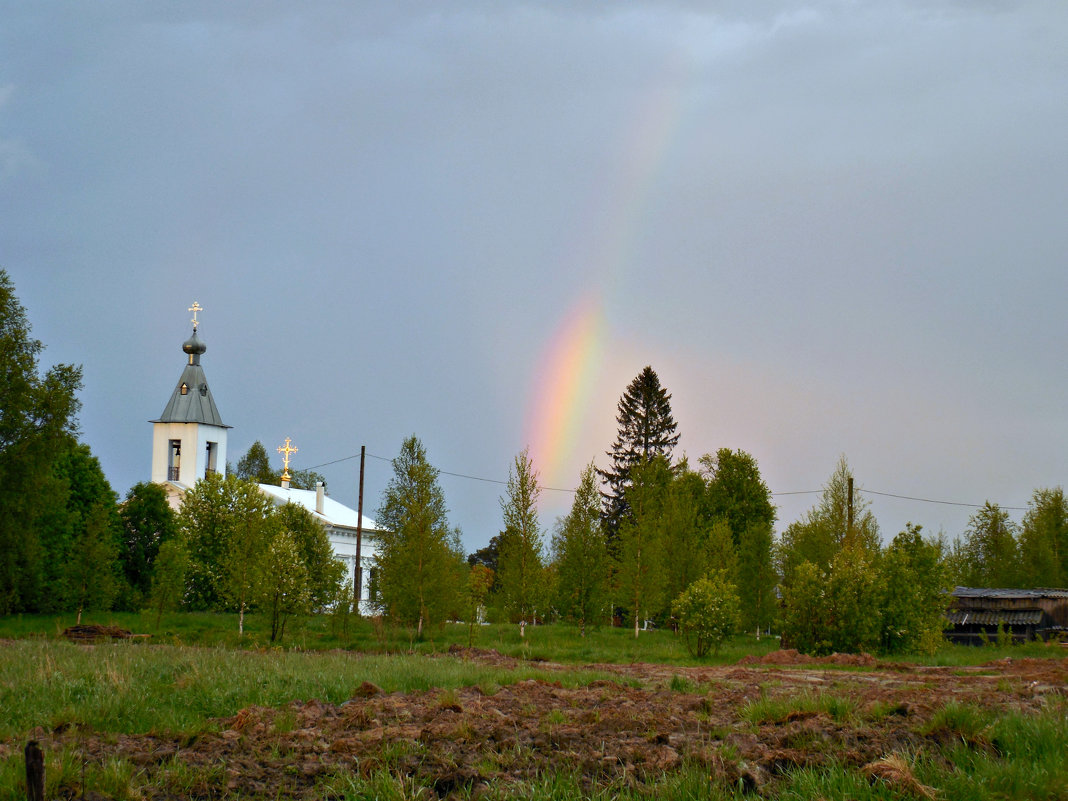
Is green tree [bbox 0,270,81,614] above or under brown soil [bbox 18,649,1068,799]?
above

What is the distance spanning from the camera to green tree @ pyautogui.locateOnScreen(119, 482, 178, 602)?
55906 mm

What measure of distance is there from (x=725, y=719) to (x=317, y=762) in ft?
15.1

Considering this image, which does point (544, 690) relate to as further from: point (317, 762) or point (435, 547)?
point (435, 547)

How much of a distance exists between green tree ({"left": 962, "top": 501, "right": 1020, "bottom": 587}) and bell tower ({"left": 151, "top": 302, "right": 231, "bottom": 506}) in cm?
6299

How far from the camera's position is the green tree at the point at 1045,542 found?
55156mm

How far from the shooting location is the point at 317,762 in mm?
7941

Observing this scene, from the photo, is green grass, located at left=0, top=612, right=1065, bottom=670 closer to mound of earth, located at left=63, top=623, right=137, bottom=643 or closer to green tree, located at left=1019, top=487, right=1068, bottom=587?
mound of earth, located at left=63, top=623, right=137, bottom=643

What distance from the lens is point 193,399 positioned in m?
89.0

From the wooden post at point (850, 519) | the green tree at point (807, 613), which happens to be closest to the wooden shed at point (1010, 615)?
the wooden post at point (850, 519)

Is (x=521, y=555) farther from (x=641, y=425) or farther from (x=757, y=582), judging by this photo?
(x=641, y=425)

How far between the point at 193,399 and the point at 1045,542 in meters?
71.0

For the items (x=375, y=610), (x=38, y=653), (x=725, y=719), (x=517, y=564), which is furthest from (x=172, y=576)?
(x=725, y=719)

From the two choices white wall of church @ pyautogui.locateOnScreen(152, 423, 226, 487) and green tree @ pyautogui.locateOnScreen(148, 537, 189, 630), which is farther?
white wall of church @ pyautogui.locateOnScreen(152, 423, 226, 487)

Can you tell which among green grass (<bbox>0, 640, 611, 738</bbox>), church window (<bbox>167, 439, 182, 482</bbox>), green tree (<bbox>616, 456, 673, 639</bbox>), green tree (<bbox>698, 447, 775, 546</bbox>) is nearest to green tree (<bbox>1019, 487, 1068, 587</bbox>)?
green tree (<bbox>698, 447, 775, 546</bbox>)
